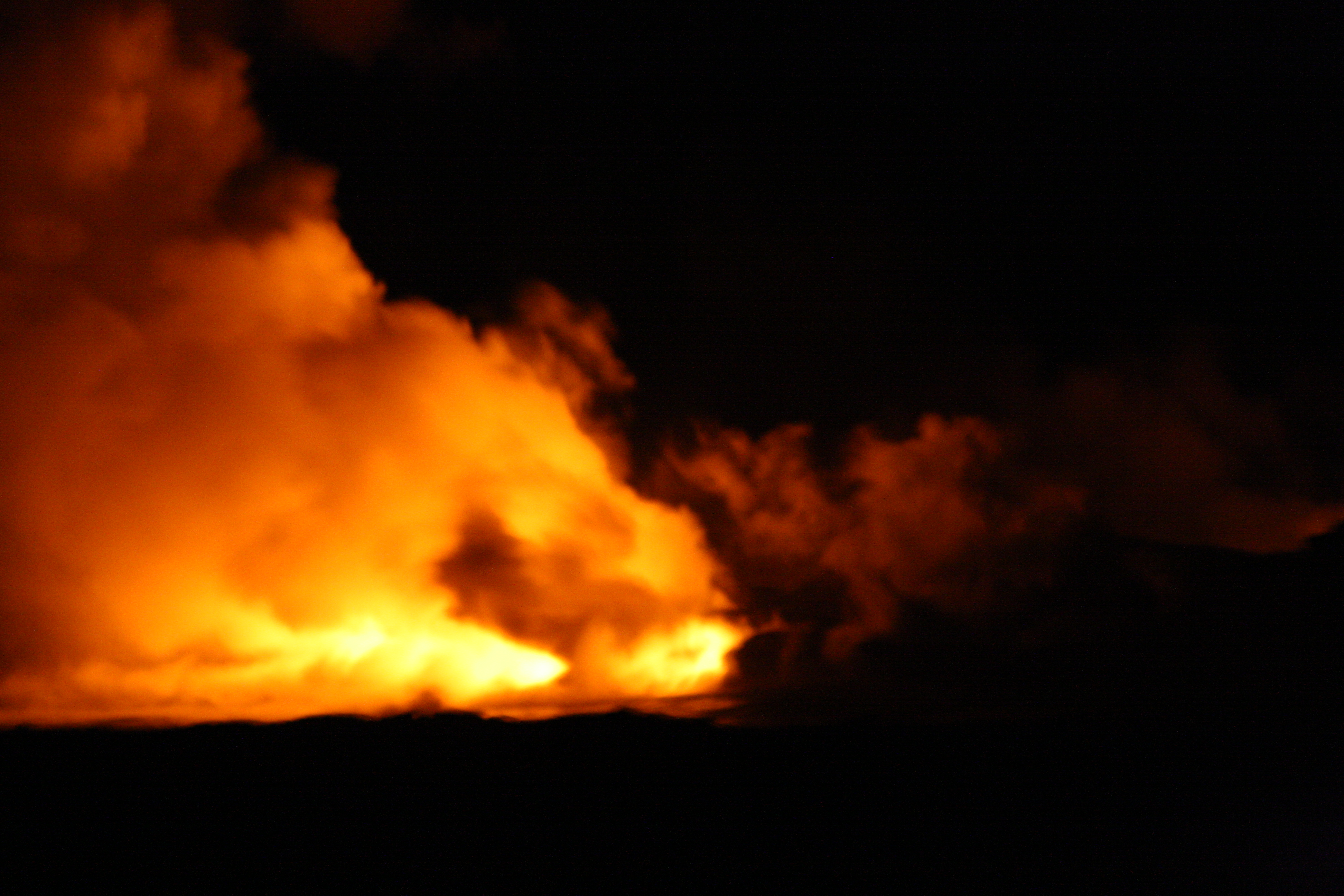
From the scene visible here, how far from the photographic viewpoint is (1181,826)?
8422mm

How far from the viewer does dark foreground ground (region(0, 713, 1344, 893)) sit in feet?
25.5

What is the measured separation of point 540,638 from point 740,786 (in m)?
3.26

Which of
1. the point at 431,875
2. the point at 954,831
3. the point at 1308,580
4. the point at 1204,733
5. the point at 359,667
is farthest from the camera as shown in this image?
the point at 1308,580

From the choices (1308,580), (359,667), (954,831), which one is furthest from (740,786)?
(1308,580)

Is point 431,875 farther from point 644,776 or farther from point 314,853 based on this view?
point 644,776

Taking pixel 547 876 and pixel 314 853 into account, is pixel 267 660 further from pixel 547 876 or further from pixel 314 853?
pixel 547 876

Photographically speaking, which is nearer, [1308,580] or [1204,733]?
[1204,733]

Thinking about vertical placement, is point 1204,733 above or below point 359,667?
below

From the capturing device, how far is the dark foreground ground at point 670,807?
25.5 ft

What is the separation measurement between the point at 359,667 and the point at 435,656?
82 cm

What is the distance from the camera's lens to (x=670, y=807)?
328 inches

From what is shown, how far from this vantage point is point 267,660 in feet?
34.4

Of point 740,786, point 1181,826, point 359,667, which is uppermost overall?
point 359,667

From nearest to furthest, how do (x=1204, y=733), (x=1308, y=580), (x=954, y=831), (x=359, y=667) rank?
(x=954, y=831) < (x=1204, y=733) < (x=359, y=667) < (x=1308, y=580)
